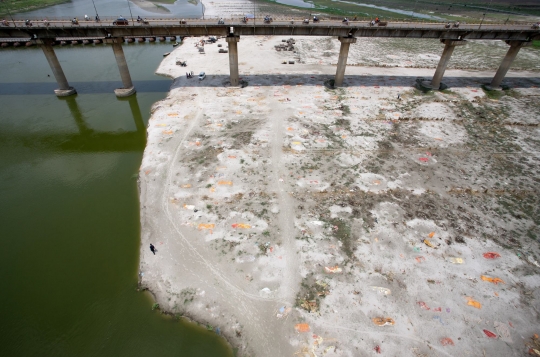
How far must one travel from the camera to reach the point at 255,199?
868 inches

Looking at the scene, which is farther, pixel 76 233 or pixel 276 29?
pixel 276 29

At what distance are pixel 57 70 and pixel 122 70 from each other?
8630 mm

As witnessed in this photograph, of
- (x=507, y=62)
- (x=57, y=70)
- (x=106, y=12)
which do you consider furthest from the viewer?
(x=106, y=12)

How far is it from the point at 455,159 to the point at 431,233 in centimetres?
1121

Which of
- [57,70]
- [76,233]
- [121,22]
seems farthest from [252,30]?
[76,233]

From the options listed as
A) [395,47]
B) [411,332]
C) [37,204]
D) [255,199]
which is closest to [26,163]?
[37,204]

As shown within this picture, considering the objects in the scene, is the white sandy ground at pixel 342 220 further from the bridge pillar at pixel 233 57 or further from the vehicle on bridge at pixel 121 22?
the vehicle on bridge at pixel 121 22

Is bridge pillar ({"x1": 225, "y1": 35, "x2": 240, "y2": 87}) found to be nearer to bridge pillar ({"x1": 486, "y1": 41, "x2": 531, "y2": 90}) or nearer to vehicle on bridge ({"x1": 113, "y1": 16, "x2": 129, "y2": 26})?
vehicle on bridge ({"x1": 113, "y1": 16, "x2": 129, "y2": 26})

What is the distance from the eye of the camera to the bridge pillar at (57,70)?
3616cm

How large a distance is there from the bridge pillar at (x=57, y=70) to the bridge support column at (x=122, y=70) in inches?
265

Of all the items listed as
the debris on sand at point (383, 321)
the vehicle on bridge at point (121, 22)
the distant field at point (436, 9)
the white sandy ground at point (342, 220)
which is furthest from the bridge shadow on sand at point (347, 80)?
the distant field at point (436, 9)

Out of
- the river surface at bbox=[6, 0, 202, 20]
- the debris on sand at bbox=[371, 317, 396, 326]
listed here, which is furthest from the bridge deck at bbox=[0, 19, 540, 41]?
the river surface at bbox=[6, 0, 202, 20]

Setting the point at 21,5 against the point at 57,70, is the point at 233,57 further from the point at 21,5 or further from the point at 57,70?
the point at 21,5

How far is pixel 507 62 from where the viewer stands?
38.8 meters
